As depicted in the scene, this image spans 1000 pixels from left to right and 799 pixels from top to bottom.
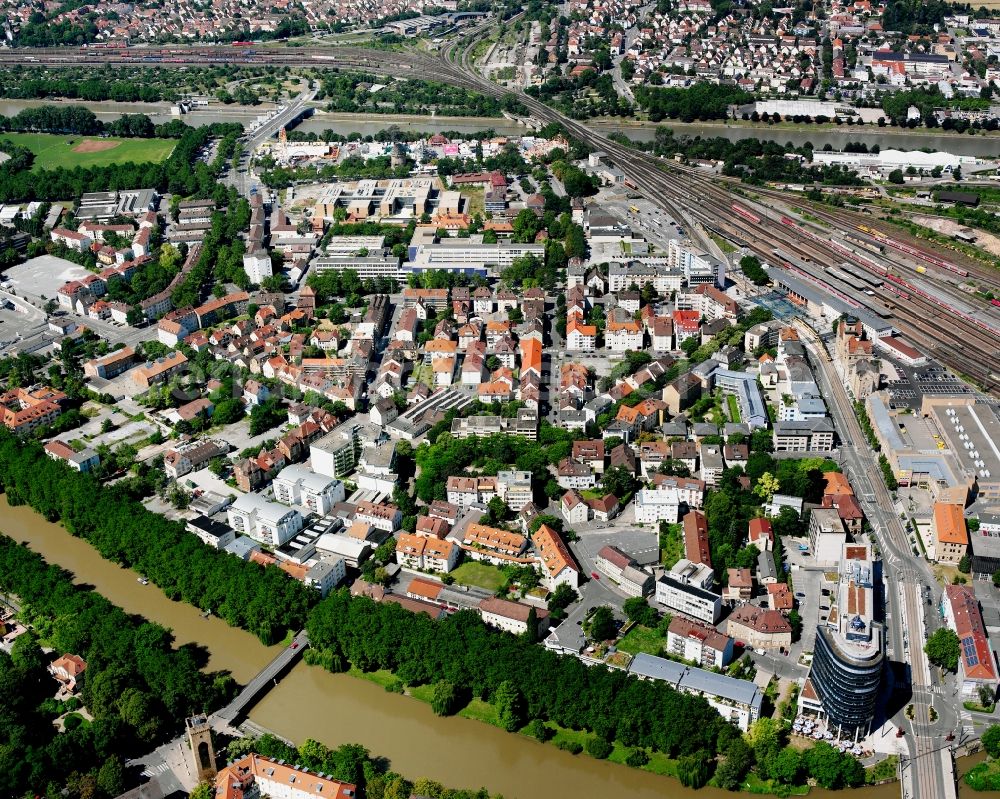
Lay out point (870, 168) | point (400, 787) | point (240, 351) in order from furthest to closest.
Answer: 1. point (870, 168)
2. point (240, 351)
3. point (400, 787)

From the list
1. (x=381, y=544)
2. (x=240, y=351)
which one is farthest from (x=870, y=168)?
(x=381, y=544)

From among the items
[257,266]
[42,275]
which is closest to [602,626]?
[257,266]

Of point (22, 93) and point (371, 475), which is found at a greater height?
point (22, 93)

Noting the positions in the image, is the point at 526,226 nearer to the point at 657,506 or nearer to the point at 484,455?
the point at 484,455

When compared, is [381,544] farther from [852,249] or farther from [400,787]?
[852,249]

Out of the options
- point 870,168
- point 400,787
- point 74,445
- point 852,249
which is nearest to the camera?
point 400,787

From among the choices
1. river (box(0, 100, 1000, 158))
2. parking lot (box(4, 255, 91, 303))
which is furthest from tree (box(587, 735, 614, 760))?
river (box(0, 100, 1000, 158))

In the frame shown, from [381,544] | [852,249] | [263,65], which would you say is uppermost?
[263,65]
